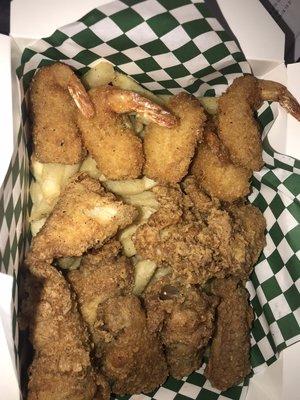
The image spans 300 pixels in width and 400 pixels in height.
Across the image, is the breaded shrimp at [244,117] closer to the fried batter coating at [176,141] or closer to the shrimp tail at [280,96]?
the shrimp tail at [280,96]

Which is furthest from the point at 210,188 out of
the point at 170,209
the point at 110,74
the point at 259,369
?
the point at 259,369

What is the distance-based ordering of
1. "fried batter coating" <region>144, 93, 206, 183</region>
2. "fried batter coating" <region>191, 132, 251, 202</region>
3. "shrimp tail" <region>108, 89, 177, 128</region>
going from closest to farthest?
"shrimp tail" <region>108, 89, 177, 128</region> → "fried batter coating" <region>144, 93, 206, 183</region> → "fried batter coating" <region>191, 132, 251, 202</region>

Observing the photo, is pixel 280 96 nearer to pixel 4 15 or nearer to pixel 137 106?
pixel 137 106

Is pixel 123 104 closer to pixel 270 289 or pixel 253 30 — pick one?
pixel 253 30

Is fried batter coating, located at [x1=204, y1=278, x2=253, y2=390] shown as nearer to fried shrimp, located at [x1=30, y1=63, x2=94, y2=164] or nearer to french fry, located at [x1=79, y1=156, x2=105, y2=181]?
french fry, located at [x1=79, y1=156, x2=105, y2=181]

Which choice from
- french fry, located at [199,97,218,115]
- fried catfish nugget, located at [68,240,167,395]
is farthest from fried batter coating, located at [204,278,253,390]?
french fry, located at [199,97,218,115]

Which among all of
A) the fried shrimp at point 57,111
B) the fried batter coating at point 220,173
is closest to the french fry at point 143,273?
the fried batter coating at point 220,173

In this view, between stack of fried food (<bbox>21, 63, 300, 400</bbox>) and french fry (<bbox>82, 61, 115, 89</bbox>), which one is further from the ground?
french fry (<bbox>82, 61, 115, 89</bbox>)
